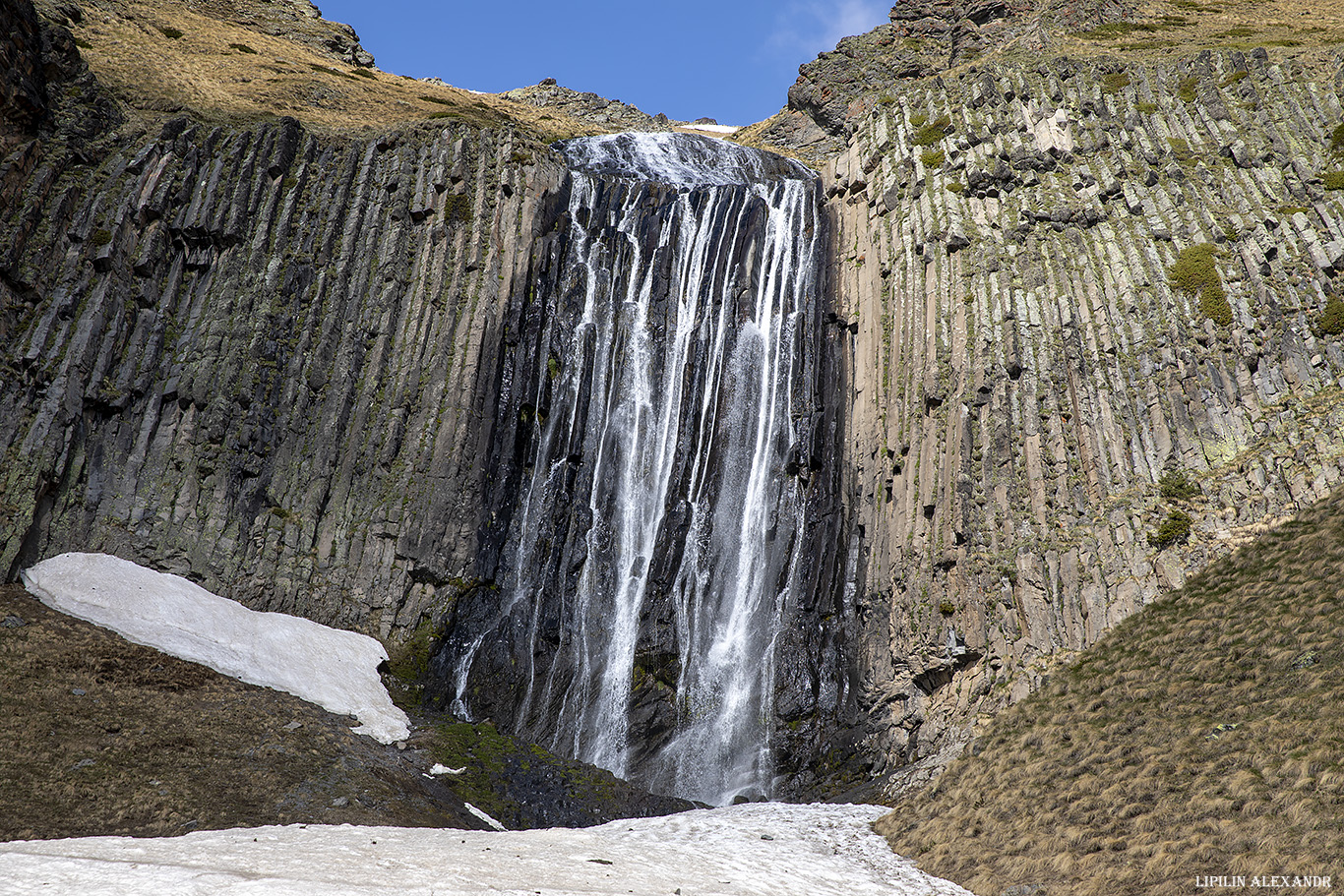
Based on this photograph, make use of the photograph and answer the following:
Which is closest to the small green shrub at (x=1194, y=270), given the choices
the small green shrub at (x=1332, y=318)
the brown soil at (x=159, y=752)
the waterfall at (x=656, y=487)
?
the small green shrub at (x=1332, y=318)

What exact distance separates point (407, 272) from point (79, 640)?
2003 centimetres

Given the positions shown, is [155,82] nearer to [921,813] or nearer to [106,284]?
[106,284]

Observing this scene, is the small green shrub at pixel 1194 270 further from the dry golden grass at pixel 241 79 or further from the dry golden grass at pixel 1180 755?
the dry golden grass at pixel 241 79

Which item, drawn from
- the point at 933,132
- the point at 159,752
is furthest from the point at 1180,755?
the point at 933,132

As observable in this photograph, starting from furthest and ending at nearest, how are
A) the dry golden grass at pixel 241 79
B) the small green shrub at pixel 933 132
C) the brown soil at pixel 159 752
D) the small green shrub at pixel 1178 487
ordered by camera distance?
1. the dry golden grass at pixel 241 79
2. the small green shrub at pixel 933 132
3. the small green shrub at pixel 1178 487
4. the brown soil at pixel 159 752

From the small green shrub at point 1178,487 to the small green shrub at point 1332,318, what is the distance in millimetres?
6823

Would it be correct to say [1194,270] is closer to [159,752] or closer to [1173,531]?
[1173,531]

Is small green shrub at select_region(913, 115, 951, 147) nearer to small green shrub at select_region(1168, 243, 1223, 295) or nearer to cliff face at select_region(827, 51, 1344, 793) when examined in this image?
cliff face at select_region(827, 51, 1344, 793)

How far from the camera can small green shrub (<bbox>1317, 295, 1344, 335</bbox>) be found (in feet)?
91.5

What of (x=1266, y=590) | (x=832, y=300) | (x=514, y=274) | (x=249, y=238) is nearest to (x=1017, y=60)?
(x=832, y=300)

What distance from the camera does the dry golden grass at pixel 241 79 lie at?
45062mm

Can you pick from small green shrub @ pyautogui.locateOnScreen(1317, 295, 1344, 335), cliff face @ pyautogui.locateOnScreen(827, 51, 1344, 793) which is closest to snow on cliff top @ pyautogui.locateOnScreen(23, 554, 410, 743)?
cliff face @ pyautogui.locateOnScreen(827, 51, 1344, 793)

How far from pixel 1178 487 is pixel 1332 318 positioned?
7.93 meters

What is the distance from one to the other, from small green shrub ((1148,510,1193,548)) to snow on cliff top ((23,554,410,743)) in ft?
79.0
